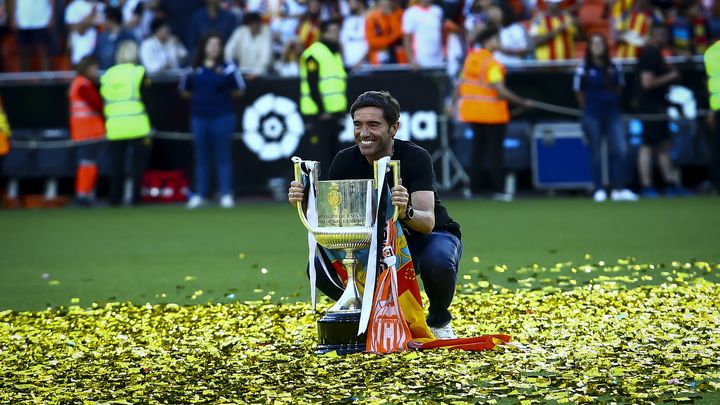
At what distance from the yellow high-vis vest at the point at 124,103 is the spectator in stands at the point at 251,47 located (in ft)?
5.62

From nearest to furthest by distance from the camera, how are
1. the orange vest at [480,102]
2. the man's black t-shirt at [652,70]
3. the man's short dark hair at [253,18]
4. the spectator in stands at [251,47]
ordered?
the orange vest at [480,102] < the man's black t-shirt at [652,70] < the man's short dark hair at [253,18] < the spectator in stands at [251,47]

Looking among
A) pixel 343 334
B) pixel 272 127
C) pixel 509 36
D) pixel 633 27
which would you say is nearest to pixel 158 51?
pixel 272 127

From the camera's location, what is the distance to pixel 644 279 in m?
9.76

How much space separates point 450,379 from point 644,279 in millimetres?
4236

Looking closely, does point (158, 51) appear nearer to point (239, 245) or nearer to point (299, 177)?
point (239, 245)

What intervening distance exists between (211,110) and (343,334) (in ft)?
41.5

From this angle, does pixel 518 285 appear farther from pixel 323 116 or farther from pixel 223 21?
pixel 223 21

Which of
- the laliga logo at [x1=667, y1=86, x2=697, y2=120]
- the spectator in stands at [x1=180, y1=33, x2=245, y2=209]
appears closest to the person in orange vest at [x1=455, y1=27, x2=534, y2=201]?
the laliga logo at [x1=667, y1=86, x2=697, y2=120]

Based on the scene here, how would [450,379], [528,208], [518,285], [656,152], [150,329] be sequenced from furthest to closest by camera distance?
[656,152] → [528,208] → [518,285] → [150,329] → [450,379]

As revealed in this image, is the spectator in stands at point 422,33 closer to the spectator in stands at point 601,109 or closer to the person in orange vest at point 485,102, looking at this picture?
the person in orange vest at point 485,102

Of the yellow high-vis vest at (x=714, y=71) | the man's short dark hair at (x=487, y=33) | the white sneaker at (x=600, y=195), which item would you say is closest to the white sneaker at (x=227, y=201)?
the man's short dark hair at (x=487, y=33)

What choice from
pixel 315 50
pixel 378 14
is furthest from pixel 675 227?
pixel 378 14

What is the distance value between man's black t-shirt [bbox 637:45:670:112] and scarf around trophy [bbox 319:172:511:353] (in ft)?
42.3

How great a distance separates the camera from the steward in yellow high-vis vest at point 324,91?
18.2 metres
